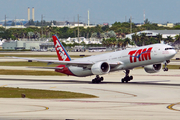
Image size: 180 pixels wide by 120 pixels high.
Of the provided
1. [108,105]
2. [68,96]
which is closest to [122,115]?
[108,105]

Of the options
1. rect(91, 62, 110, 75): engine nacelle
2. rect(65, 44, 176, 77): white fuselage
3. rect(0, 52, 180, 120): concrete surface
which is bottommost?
rect(0, 52, 180, 120): concrete surface

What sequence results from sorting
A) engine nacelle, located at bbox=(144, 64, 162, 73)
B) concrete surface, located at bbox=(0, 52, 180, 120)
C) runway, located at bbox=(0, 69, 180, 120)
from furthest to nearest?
engine nacelle, located at bbox=(144, 64, 162, 73) < runway, located at bbox=(0, 69, 180, 120) < concrete surface, located at bbox=(0, 52, 180, 120)

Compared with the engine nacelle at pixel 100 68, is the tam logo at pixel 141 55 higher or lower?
higher

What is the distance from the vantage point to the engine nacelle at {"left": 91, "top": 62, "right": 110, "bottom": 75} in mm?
52516

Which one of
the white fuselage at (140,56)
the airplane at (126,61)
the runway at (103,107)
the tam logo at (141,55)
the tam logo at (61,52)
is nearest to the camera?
the runway at (103,107)

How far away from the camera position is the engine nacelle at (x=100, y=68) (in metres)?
52.5

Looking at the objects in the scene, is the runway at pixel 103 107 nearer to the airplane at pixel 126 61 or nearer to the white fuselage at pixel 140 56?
the white fuselage at pixel 140 56

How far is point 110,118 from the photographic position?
86.1 ft

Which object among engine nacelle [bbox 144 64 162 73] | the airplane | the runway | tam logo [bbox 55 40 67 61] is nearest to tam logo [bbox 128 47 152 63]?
the airplane

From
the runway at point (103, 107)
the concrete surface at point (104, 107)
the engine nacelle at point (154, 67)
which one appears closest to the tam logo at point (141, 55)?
the engine nacelle at point (154, 67)

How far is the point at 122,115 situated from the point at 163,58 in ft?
80.7

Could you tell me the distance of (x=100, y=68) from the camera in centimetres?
5241

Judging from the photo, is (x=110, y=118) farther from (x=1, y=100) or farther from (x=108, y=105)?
(x=1, y=100)

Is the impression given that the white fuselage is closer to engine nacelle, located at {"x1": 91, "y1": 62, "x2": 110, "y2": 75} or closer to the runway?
engine nacelle, located at {"x1": 91, "y1": 62, "x2": 110, "y2": 75}
